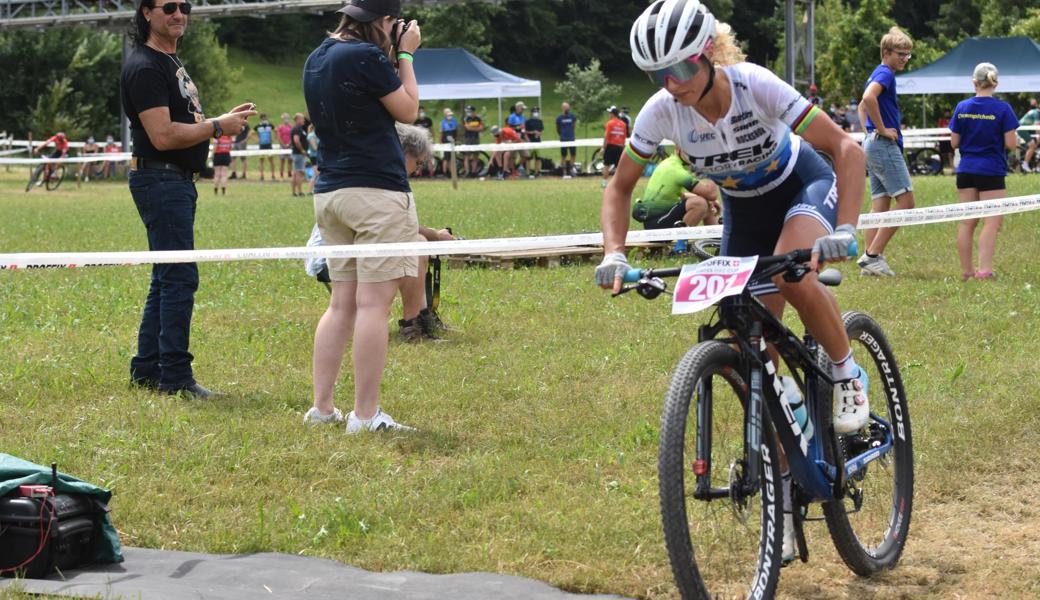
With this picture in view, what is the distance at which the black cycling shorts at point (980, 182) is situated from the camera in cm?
1232

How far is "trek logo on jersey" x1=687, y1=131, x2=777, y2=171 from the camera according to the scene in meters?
4.82

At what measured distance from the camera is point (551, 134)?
70812 millimetres

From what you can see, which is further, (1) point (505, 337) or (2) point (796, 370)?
(1) point (505, 337)

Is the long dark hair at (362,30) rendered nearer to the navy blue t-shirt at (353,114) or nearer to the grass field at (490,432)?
Result: the navy blue t-shirt at (353,114)

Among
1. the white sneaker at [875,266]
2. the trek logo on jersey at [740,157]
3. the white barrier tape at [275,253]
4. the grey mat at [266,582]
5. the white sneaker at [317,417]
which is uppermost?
the trek logo on jersey at [740,157]

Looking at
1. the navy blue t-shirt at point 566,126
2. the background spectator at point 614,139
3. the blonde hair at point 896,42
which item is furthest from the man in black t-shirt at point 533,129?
the blonde hair at point 896,42

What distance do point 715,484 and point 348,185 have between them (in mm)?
3078

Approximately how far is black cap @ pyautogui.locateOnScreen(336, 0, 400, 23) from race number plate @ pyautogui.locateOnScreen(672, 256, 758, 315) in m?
3.07

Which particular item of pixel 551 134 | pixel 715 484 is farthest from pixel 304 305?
pixel 551 134

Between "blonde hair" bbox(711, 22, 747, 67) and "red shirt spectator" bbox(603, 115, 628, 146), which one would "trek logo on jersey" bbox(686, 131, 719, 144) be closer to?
"blonde hair" bbox(711, 22, 747, 67)

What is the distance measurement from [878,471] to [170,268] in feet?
13.8

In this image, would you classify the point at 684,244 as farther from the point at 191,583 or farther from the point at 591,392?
the point at 191,583

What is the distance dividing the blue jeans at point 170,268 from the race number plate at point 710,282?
4.11m

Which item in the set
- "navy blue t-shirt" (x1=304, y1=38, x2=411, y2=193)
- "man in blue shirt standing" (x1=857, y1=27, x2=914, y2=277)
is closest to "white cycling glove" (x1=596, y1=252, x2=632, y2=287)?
"navy blue t-shirt" (x1=304, y1=38, x2=411, y2=193)
